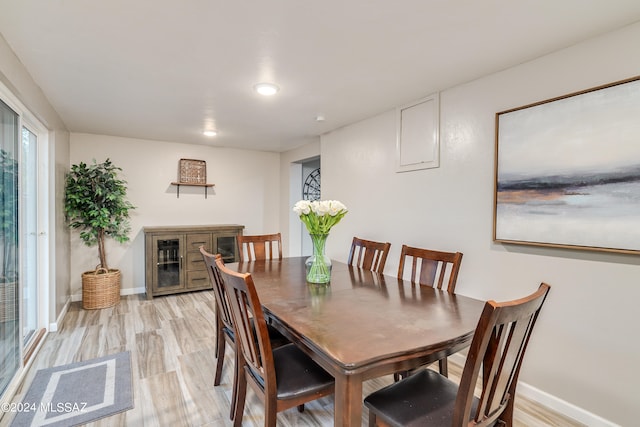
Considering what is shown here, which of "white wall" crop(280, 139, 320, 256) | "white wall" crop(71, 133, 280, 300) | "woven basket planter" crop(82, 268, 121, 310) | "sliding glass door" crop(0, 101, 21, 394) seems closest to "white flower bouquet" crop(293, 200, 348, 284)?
"sliding glass door" crop(0, 101, 21, 394)

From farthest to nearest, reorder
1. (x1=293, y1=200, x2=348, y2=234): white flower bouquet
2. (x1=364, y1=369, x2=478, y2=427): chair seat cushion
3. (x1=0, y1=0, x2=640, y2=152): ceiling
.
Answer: (x1=293, y1=200, x2=348, y2=234): white flower bouquet → (x1=0, y1=0, x2=640, y2=152): ceiling → (x1=364, y1=369, x2=478, y2=427): chair seat cushion

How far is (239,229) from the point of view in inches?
185

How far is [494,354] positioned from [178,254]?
13.9ft

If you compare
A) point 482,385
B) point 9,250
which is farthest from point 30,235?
point 482,385

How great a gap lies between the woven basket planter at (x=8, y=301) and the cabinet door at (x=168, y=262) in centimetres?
198

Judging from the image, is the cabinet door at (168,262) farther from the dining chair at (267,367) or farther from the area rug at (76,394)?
the dining chair at (267,367)

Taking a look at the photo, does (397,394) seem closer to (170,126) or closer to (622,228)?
(622,228)

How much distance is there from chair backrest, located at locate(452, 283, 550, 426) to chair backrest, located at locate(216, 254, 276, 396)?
0.73 meters

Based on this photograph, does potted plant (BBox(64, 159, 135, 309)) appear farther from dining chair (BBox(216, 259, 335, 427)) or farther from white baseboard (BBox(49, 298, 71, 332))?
dining chair (BBox(216, 259, 335, 427))

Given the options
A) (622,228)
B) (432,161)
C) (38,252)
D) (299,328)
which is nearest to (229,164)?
(38,252)

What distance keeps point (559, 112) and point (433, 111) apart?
3.10 ft

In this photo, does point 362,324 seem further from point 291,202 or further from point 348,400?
point 291,202

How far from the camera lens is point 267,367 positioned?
1.31 m

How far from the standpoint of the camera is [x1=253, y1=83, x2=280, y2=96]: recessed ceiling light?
2.46m
